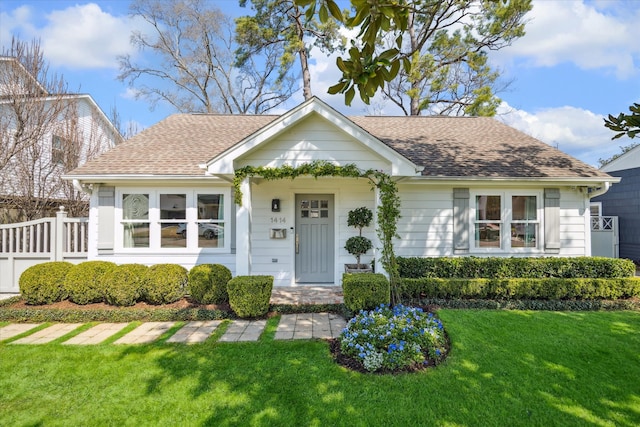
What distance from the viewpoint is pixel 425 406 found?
10.6ft

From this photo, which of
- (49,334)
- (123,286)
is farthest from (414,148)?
(49,334)

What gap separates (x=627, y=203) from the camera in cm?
1245

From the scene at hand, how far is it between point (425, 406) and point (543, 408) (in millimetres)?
1249

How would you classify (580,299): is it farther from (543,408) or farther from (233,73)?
(233,73)

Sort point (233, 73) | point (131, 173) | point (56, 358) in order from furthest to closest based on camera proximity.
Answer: point (233, 73), point (131, 173), point (56, 358)

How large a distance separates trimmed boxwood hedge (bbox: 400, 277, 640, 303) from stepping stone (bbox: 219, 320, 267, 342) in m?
3.10

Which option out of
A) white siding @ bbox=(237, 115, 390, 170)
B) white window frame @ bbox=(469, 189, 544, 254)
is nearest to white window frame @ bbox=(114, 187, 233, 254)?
white siding @ bbox=(237, 115, 390, 170)

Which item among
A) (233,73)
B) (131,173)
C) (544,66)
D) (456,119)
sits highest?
(233,73)

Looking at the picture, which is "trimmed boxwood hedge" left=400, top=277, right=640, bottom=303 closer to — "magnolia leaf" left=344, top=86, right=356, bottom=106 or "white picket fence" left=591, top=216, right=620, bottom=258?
"magnolia leaf" left=344, top=86, right=356, bottom=106

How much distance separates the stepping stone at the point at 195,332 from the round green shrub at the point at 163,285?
99cm

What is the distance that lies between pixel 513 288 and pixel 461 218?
2.12 metres

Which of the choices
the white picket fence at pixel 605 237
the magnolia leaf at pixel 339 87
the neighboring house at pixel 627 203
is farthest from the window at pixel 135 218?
the neighboring house at pixel 627 203

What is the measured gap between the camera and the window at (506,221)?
26.5 feet

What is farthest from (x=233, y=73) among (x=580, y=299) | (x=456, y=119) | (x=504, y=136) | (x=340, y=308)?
(x=580, y=299)
